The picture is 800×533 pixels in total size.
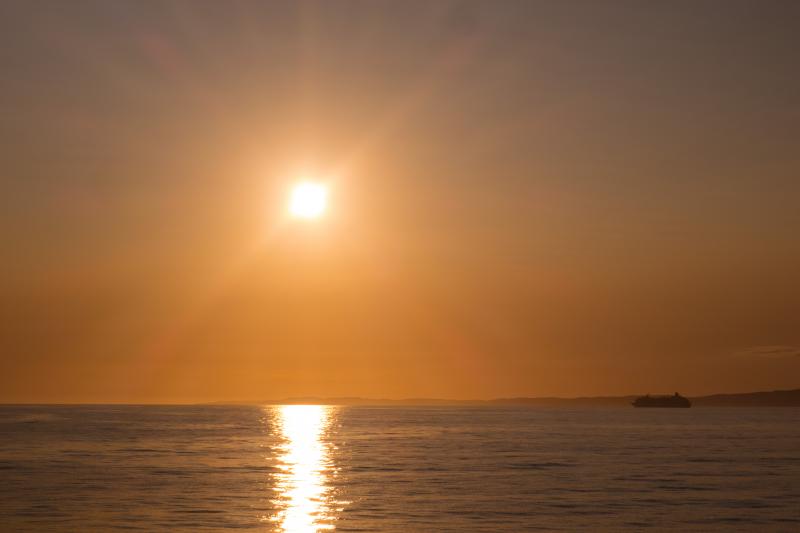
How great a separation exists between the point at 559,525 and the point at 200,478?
1268 inches

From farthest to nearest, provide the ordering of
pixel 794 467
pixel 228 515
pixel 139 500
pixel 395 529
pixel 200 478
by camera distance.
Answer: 1. pixel 794 467
2. pixel 200 478
3. pixel 139 500
4. pixel 228 515
5. pixel 395 529

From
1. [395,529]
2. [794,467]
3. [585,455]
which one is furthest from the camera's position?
[585,455]

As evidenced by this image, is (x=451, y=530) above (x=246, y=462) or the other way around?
the other way around

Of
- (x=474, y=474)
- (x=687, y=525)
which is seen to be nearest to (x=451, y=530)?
(x=687, y=525)

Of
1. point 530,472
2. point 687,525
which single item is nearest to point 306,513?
point 687,525

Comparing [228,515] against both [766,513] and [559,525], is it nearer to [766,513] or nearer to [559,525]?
[559,525]

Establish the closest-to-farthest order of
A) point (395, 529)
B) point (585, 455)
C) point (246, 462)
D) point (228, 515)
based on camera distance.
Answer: point (395, 529) < point (228, 515) < point (246, 462) < point (585, 455)

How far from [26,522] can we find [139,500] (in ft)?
32.1

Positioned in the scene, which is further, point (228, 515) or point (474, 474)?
point (474, 474)

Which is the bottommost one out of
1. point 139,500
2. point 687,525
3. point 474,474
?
point 687,525

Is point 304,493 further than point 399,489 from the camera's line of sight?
No

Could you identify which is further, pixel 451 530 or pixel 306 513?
pixel 306 513

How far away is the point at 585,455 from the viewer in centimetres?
9262

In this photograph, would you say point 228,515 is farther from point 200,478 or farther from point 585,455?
point 585,455
